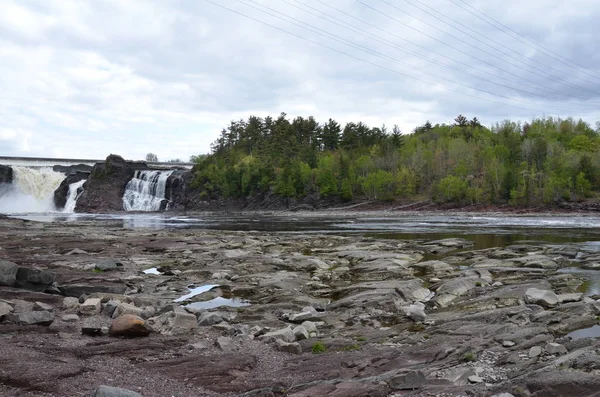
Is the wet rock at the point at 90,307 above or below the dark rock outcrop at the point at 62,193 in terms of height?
below

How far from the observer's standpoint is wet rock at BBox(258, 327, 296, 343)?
14039 millimetres

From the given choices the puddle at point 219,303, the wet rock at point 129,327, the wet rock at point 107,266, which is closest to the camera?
the wet rock at point 129,327

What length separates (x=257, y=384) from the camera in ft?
34.5

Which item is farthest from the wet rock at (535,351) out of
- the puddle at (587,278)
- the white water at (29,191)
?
the white water at (29,191)

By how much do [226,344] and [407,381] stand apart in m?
5.41

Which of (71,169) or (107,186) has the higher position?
(71,169)

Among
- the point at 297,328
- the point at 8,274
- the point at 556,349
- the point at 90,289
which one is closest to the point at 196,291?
the point at 90,289

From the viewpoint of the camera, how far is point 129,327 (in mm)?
13672

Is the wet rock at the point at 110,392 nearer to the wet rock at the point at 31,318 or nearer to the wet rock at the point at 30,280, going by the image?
the wet rock at the point at 31,318

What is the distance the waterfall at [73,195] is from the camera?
118 metres

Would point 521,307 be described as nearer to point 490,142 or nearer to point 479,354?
point 479,354

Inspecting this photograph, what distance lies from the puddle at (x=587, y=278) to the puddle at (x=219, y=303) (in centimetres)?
1403

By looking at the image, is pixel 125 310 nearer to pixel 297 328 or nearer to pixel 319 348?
pixel 297 328

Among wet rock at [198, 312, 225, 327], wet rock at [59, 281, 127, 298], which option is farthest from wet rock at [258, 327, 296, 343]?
wet rock at [59, 281, 127, 298]
